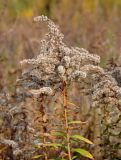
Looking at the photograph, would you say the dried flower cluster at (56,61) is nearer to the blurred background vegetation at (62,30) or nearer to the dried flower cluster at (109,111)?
the dried flower cluster at (109,111)

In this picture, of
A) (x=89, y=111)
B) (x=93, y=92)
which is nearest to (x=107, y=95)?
(x=93, y=92)

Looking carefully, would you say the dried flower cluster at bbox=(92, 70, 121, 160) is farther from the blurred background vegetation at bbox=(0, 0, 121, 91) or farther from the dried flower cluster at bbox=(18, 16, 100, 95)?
the blurred background vegetation at bbox=(0, 0, 121, 91)

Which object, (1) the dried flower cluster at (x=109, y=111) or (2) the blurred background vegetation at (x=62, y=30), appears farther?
(2) the blurred background vegetation at (x=62, y=30)

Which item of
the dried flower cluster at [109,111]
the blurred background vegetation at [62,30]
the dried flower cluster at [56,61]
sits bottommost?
the dried flower cluster at [109,111]

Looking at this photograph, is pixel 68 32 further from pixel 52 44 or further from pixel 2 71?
pixel 52 44

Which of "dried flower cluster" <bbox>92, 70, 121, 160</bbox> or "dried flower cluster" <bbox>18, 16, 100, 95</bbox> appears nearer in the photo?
"dried flower cluster" <bbox>18, 16, 100, 95</bbox>

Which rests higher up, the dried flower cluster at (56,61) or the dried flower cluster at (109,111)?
the dried flower cluster at (56,61)

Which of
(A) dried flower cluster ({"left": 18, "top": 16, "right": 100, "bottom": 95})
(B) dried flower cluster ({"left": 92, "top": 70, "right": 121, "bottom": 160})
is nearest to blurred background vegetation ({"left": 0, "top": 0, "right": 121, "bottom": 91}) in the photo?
(B) dried flower cluster ({"left": 92, "top": 70, "right": 121, "bottom": 160})

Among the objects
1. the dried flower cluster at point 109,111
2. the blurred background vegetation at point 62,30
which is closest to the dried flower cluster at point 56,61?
the dried flower cluster at point 109,111

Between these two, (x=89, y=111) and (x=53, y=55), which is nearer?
(x=53, y=55)
